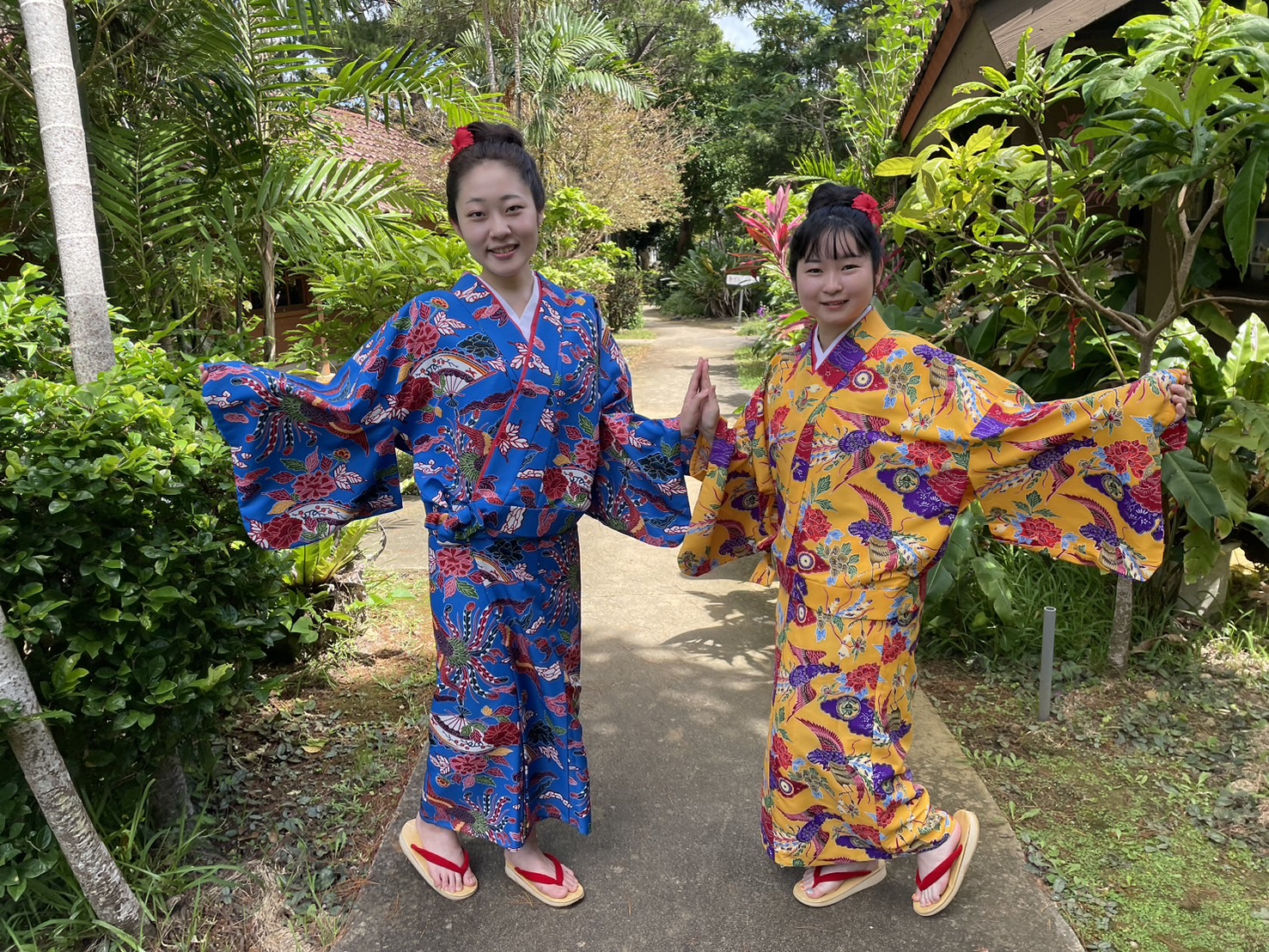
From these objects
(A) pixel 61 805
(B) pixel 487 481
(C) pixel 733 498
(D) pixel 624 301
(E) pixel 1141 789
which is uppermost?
(B) pixel 487 481

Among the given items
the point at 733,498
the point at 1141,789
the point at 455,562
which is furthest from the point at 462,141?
the point at 1141,789

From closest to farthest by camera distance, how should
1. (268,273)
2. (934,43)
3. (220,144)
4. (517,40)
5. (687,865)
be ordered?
1. (687,865)
2. (220,144)
3. (268,273)
4. (934,43)
5. (517,40)

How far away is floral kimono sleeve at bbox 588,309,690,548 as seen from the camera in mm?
2150

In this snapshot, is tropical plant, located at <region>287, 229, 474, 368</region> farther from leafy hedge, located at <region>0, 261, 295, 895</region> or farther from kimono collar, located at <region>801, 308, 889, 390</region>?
kimono collar, located at <region>801, 308, 889, 390</region>

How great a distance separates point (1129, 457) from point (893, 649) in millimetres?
678

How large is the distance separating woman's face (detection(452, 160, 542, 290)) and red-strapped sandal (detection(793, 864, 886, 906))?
165 cm

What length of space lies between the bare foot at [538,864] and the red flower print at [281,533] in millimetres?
944

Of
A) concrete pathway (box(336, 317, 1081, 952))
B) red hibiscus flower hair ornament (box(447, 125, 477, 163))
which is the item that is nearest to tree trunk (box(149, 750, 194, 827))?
concrete pathway (box(336, 317, 1081, 952))

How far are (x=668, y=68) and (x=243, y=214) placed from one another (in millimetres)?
24084

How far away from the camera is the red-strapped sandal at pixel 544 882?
2.18 meters

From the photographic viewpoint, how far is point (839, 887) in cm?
216

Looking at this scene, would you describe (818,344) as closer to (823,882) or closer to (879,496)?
(879,496)

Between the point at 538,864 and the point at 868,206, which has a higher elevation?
the point at 868,206

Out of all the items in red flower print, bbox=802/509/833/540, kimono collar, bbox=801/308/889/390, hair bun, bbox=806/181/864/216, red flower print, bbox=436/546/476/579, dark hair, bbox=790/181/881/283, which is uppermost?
hair bun, bbox=806/181/864/216
